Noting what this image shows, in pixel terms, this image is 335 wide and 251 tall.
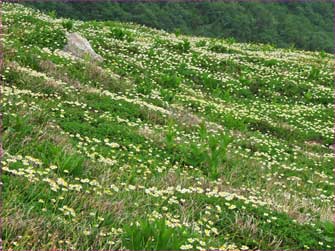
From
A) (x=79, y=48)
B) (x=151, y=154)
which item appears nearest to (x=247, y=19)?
(x=79, y=48)

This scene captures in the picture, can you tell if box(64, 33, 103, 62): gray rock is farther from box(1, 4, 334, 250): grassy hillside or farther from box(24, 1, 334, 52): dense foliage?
box(24, 1, 334, 52): dense foliage

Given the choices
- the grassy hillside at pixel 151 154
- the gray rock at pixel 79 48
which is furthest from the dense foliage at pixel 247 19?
the grassy hillside at pixel 151 154

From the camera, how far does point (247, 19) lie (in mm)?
89125

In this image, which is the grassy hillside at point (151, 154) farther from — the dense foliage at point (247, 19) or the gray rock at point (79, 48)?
the dense foliage at point (247, 19)

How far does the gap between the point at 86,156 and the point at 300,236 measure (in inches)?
147

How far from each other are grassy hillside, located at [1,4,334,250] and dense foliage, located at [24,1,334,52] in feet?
167

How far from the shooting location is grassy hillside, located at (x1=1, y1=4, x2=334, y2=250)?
542 cm

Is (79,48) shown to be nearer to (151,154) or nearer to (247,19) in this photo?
(151,154)

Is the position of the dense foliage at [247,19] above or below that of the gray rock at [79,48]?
below

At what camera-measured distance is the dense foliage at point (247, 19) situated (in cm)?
7498

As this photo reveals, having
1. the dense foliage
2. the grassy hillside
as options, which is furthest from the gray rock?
the dense foliage

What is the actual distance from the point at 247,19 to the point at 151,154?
84.5 meters

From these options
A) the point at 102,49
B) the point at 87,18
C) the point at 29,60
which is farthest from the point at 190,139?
the point at 87,18

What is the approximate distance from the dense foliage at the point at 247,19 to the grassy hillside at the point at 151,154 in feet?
167
